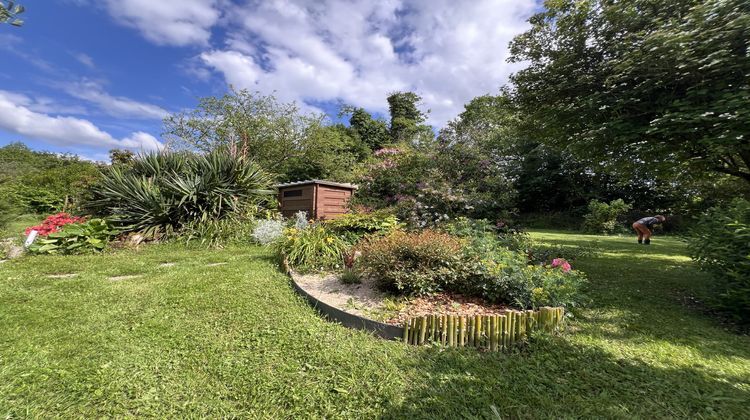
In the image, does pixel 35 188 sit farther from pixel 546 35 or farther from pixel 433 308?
pixel 546 35

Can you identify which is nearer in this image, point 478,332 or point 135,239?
point 478,332

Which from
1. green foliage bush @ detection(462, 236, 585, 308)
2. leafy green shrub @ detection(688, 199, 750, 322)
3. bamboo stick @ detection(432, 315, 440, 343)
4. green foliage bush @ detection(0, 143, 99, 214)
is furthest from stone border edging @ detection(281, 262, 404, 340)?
green foliage bush @ detection(0, 143, 99, 214)

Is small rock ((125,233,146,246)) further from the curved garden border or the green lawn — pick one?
the curved garden border

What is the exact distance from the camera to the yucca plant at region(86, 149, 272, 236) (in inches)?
250

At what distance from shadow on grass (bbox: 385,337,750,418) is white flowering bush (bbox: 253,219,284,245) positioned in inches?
194

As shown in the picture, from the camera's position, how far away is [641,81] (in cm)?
461

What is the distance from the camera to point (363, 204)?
8.13 metres

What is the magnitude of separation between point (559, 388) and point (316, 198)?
6.38 metres

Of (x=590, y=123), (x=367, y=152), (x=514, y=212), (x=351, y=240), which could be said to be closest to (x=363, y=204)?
(x=351, y=240)

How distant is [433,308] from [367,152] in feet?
59.5

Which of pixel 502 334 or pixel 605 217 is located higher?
pixel 605 217

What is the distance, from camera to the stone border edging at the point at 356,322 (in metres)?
2.59

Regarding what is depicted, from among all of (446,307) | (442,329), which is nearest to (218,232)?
(446,307)

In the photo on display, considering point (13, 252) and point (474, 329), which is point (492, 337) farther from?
point (13, 252)
